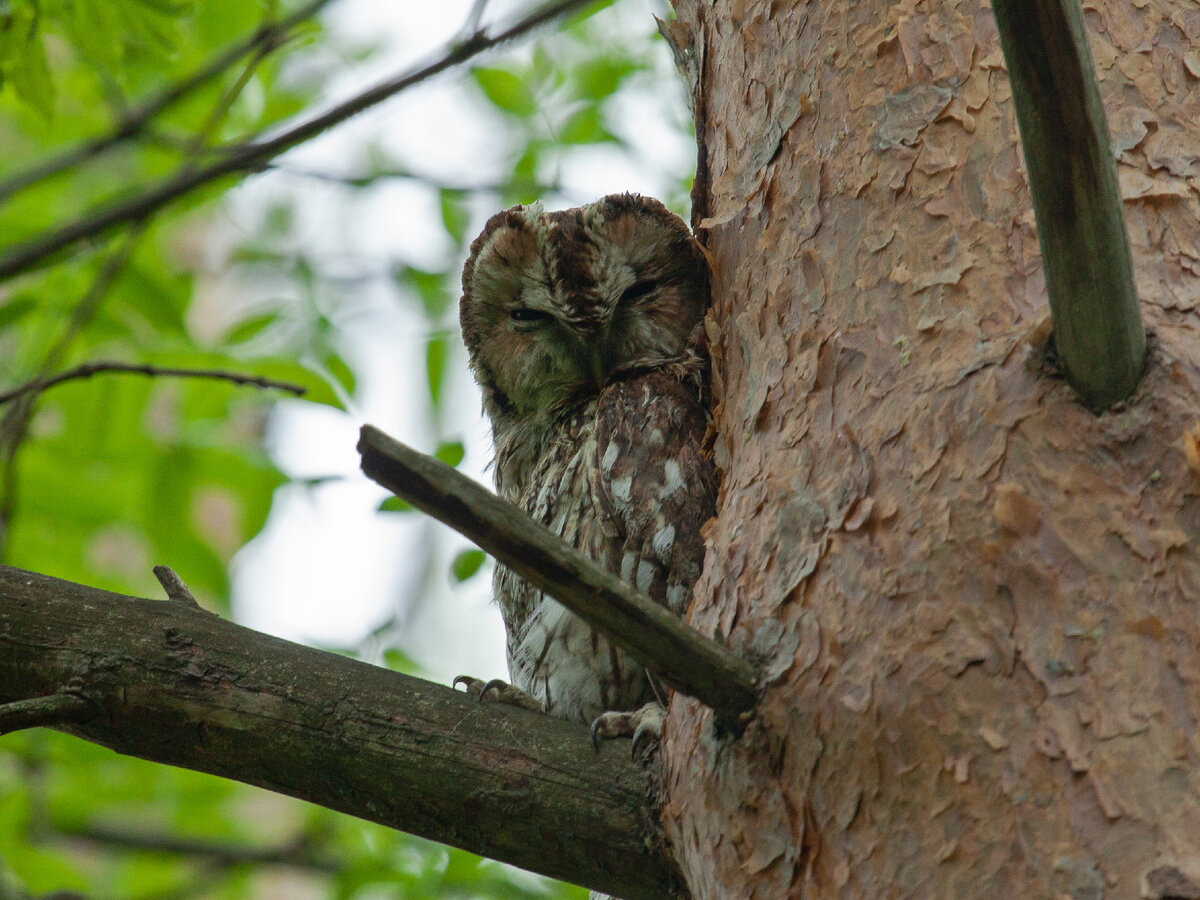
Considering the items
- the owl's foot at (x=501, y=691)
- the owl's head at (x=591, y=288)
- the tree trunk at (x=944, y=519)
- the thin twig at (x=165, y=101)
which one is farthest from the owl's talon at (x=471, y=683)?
the thin twig at (x=165, y=101)

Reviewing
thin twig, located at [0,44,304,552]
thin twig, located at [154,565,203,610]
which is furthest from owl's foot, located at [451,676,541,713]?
thin twig, located at [0,44,304,552]

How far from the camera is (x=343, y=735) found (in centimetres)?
170

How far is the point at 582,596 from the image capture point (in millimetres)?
1239

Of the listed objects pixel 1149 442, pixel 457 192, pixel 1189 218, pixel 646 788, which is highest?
pixel 457 192

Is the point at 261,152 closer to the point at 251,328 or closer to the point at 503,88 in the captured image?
the point at 251,328

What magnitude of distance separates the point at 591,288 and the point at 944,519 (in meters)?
1.73

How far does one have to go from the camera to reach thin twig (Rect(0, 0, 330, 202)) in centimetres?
281

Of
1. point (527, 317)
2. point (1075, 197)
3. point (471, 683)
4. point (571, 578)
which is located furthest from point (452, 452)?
point (1075, 197)

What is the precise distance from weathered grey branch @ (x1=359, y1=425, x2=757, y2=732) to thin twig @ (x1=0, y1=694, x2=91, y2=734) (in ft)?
2.95

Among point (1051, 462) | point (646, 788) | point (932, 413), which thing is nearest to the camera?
point (1051, 462)

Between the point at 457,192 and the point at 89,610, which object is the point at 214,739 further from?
the point at 457,192

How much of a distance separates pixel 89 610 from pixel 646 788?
37.6 inches

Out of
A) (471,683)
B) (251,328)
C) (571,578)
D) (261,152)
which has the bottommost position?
(571,578)

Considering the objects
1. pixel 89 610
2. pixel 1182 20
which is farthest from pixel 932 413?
pixel 89 610
